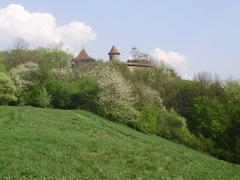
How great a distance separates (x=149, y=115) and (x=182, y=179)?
42.8 meters

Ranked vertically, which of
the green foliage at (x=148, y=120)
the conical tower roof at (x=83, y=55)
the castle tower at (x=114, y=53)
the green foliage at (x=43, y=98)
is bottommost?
the green foliage at (x=148, y=120)

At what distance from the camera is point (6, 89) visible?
57250 millimetres

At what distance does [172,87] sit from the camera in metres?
82.0

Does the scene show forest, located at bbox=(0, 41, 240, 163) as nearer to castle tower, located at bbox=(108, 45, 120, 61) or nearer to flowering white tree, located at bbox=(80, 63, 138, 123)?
flowering white tree, located at bbox=(80, 63, 138, 123)

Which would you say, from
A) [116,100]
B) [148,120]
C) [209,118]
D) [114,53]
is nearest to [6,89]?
[116,100]

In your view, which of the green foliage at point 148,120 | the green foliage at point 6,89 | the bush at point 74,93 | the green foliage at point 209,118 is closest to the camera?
the green foliage at point 148,120

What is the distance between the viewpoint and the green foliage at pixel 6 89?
5675 centimetres

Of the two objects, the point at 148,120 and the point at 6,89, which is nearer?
the point at 148,120

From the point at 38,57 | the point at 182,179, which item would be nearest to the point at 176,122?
the point at 38,57

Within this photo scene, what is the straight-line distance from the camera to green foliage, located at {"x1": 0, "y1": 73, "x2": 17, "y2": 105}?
5675cm

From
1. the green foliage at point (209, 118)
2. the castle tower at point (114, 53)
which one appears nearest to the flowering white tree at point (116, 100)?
the green foliage at point (209, 118)

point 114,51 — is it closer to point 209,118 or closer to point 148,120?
point 209,118

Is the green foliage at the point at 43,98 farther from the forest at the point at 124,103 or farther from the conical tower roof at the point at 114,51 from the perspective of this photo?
the conical tower roof at the point at 114,51

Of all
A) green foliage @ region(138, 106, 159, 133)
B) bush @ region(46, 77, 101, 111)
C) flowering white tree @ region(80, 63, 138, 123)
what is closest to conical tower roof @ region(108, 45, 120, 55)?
bush @ region(46, 77, 101, 111)
